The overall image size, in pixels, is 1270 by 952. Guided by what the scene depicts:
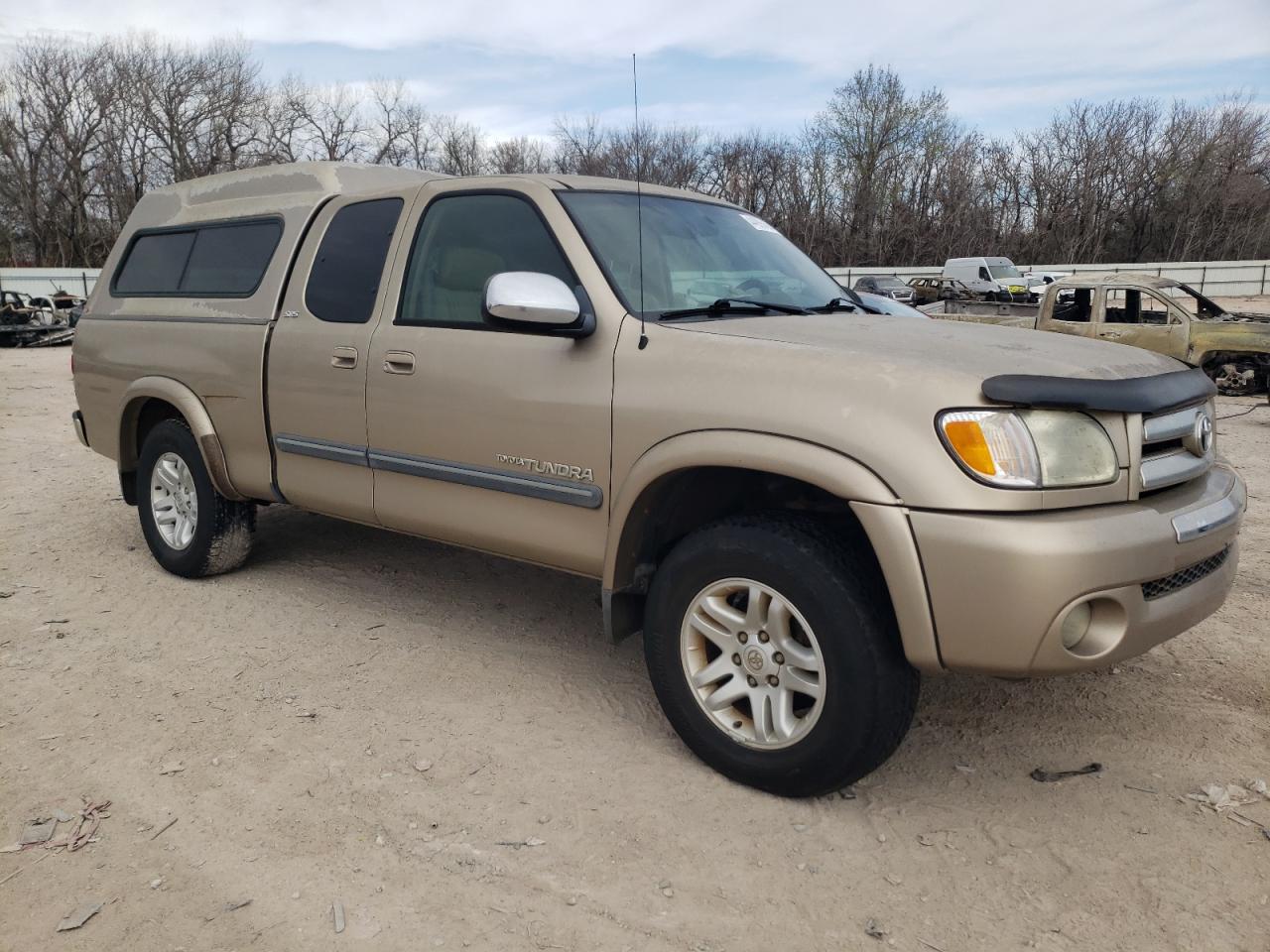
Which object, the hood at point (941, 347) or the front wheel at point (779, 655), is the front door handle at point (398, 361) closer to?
the hood at point (941, 347)

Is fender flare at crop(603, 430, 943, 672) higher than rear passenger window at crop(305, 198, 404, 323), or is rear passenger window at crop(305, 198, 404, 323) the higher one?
rear passenger window at crop(305, 198, 404, 323)

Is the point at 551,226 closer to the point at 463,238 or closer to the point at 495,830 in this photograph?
the point at 463,238

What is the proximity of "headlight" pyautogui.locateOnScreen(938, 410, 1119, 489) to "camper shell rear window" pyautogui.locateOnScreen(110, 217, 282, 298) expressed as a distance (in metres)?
3.43

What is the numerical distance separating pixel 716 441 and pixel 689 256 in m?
1.12

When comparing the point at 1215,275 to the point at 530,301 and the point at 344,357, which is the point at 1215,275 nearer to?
the point at 344,357

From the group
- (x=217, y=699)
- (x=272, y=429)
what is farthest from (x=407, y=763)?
(x=272, y=429)

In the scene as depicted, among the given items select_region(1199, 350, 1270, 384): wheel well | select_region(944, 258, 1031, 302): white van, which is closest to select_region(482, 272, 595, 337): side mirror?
select_region(1199, 350, 1270, 384): wheel well

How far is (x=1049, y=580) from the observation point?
7.91 feet

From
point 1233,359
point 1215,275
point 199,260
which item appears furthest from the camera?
point 1215,275

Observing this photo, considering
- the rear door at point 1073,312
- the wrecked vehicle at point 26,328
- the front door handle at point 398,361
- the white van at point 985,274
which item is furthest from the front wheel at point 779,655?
the white van at point 985,274

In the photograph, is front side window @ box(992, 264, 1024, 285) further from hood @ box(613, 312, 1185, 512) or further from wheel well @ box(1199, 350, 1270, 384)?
hood @ box(613, 312, 1185, 512)

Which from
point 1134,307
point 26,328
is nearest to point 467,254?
point 1134,307

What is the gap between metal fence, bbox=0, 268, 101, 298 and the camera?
36.9m

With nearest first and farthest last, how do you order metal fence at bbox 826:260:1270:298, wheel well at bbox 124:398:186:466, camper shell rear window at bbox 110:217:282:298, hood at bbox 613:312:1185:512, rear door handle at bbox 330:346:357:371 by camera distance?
hood at bbox 613:312:1185:512, rear door handle at bbox 330:346:357:371, camper shell rear window at bbox 110:217:282:298, wheel well at bbox 124:398:186:466, metal fence at bbox 826:260:1270:298
